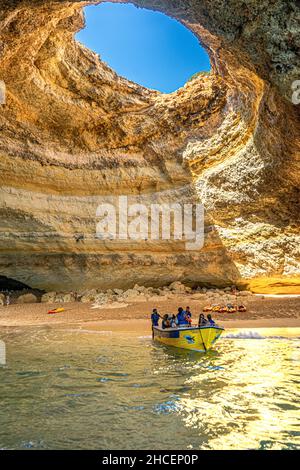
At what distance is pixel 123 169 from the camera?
21172mm

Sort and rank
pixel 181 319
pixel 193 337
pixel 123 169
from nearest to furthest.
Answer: pixel 193 337, pixel 181 319, pixel 123 169

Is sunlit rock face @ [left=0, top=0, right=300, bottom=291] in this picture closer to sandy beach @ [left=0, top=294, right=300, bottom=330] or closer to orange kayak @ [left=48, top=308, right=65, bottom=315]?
sandy beach @ [left=0, top=294, right=300, bottom=330]

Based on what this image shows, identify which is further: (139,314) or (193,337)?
(139,314)

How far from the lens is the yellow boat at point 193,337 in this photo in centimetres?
1185

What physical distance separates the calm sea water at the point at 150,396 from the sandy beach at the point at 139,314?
117 inches

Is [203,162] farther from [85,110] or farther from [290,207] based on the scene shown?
[85,110]

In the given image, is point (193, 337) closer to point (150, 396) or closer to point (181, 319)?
point (181, 319)

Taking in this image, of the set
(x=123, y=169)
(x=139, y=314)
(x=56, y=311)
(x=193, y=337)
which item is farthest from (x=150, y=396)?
(x=123, y=169)

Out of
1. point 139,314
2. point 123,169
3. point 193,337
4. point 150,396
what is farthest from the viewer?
point 123,169

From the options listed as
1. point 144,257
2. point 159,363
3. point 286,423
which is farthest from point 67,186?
point 286,423

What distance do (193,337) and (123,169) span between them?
1155 centimetres

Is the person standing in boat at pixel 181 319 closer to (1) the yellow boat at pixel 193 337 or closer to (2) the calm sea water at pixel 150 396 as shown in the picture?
(1) the yellow boat at pixel 193 337

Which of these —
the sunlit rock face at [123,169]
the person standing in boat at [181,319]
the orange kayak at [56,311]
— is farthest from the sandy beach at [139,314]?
the person standing in boat at [181,319]

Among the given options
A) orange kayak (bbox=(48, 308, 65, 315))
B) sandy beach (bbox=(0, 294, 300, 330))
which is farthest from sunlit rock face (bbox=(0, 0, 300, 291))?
orange kayak (bbox=(48, 308, 65, 315))
